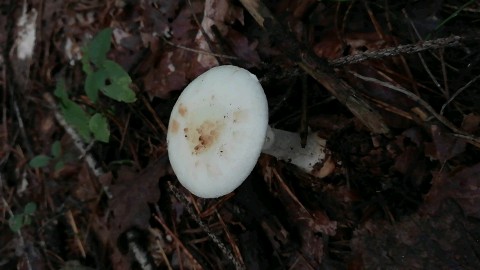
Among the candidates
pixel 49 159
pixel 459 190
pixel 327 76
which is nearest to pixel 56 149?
pixel 49 159

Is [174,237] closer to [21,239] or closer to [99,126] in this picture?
[99,126]

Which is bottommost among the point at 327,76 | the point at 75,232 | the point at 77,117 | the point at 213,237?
the point at 75,232

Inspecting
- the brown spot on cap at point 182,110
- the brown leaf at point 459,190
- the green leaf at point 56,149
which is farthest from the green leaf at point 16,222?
the brown leaf at point 459,190

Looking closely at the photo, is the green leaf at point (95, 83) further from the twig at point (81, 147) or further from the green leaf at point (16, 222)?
the green leaf at point (16, 222)

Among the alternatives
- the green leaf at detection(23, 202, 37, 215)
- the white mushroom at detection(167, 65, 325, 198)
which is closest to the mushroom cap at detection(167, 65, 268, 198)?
the white mushroom at detection(167, 65, 325, 198)

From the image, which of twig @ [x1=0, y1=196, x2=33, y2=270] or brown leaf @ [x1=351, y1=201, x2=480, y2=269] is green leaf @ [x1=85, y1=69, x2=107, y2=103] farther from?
brown leaf @ [x1=351, y1=201, x2=480, y2=269]

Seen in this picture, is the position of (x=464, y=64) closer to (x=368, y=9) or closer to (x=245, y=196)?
(x=368, y=9)

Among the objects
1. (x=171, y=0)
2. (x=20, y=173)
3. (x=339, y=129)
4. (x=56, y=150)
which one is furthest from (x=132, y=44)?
(x=339, y=129)
